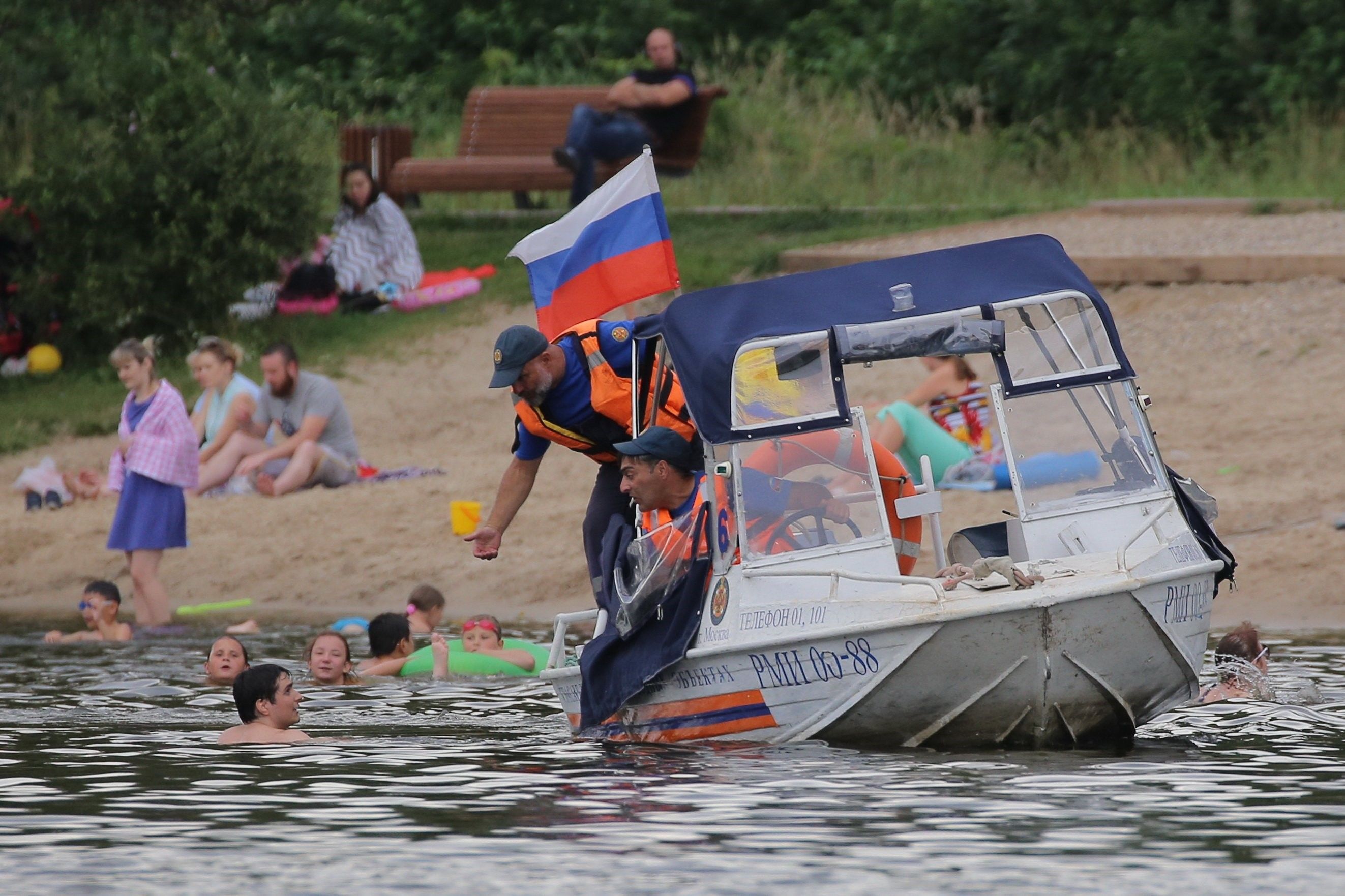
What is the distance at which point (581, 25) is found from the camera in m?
31.8

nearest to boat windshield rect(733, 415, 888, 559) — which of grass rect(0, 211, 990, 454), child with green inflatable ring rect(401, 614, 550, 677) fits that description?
child with green inflatable ring rect(401, 614, 550, 677)

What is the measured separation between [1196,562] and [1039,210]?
12.8 metres

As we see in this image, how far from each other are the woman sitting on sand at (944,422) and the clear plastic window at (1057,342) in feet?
15.5

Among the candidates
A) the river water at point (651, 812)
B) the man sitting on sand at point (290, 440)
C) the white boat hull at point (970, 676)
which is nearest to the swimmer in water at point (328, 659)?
the river water at point (651, 812)

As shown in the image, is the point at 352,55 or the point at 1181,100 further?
the point at 352,55

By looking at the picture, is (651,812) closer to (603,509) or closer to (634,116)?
(603,509)

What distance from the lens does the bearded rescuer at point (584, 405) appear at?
30.2 ft

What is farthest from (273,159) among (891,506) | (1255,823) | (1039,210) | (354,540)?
(1255,823)

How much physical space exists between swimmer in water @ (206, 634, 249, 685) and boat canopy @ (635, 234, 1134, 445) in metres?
3.61

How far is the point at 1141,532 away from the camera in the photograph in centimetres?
851

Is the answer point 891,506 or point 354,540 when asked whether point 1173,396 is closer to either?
point 354,540

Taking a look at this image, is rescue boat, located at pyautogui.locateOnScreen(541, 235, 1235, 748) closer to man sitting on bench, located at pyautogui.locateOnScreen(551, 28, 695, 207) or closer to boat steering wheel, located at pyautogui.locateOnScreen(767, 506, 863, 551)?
boat steering wheel, located at pyautogui.locateOnScreen(767, 506, 863, 551)

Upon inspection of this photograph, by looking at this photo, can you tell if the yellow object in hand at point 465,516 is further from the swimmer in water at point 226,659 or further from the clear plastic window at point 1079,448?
the clear plastic window at point 1079,448

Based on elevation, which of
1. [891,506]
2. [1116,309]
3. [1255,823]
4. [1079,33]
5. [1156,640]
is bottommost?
[1255,823]
